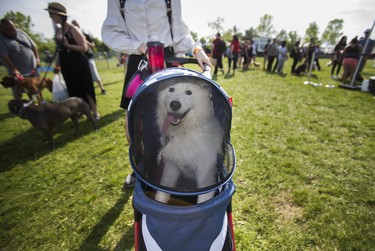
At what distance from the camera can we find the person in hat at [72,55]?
3044 millimetres

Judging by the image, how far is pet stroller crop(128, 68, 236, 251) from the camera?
2.88 ft

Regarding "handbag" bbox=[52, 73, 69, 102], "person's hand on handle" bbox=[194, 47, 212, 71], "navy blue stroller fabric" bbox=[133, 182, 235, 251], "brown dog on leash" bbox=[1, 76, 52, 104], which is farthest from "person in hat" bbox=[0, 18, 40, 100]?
"navy blue stroller fabric" bbox=[133, 182, 235, 251]

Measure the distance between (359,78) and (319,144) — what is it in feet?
24.3

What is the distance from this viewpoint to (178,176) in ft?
3.10

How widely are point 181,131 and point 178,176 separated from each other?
24 cm

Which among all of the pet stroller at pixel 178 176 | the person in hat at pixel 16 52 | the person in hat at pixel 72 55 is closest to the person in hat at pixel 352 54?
the pet stroller at pixel 178 176

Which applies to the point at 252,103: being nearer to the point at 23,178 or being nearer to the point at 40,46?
the point at 23,178

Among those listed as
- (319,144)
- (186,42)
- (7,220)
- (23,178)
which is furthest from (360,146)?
(23,178)

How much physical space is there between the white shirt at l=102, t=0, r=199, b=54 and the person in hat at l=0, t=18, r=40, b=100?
12.7 feet

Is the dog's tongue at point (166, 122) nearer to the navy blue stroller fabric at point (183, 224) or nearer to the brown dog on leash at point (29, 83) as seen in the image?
the navy blue stroller fabric at point (183, 224)

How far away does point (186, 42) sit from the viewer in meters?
1.79

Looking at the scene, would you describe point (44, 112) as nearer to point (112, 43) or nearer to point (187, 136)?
point (112, 43)

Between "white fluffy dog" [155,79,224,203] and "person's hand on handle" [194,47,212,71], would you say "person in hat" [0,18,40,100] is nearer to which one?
"person's hand on handle" [194,47,212,71]

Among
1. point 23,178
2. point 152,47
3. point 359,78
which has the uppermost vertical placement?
point 152,47
